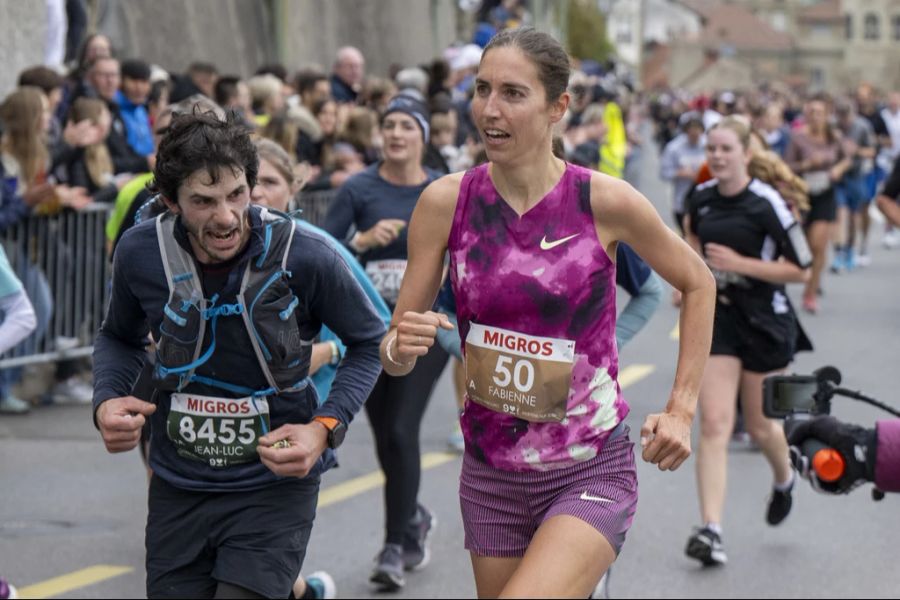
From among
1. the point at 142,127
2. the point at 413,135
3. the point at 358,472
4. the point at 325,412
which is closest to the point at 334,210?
the point at 413,135

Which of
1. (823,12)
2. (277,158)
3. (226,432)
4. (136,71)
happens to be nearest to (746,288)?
(277,158)

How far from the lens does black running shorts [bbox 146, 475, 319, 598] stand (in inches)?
183

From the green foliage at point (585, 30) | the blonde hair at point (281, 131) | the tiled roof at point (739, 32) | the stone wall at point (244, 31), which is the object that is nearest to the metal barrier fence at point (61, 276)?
the blonde hair at point (281, 131)

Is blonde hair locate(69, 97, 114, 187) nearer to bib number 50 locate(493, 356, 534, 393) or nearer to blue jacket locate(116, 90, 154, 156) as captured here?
blue jacket locate(116, 90, 154, 156)

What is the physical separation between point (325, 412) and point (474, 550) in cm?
56

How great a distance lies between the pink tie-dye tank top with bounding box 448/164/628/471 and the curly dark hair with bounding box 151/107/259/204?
0.61 m

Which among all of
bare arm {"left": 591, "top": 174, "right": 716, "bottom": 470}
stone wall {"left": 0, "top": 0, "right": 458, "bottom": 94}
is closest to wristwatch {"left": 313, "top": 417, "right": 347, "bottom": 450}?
bare arm {"left": 591, "top": 174, "right": 716, "bottom": 470}

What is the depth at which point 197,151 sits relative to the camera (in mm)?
4453

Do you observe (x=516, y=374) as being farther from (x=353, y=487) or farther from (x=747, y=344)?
(x=353, y=487)

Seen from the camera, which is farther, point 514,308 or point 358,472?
point 358,472

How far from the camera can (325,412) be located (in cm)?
473

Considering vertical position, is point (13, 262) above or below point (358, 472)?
above

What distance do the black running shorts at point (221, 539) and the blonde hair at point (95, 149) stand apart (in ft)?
21.6

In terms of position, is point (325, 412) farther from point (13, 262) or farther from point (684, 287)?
point (13, 262)
